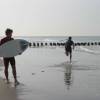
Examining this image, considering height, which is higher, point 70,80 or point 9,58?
point 9,58

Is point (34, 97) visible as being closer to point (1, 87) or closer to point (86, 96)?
point (86, 96)

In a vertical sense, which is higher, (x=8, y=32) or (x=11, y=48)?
(x=8, y=32)

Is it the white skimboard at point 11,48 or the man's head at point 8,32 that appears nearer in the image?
the man's head at point 8,32

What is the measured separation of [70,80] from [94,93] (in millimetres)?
2831

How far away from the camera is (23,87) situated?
11.1 metres

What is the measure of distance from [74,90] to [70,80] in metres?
2.26

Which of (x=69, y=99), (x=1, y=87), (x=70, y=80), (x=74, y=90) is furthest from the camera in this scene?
(x=70, y=80)

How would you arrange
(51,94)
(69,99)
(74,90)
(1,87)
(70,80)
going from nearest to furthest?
(69,99) < (51,94) < (74,90) < (1,87) < (70,80)

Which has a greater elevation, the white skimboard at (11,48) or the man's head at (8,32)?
the man's head at (8,32)

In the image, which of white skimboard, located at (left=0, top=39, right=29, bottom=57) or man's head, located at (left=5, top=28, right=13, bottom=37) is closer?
man's head, located at (left=5, top=28, right=13, bottom=37)

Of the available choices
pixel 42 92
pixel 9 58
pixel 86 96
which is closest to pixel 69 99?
pixel 86 96

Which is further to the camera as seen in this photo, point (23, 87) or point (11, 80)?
point (11, 80)

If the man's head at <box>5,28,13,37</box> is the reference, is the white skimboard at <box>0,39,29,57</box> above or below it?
below

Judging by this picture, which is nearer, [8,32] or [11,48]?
[8,32]
